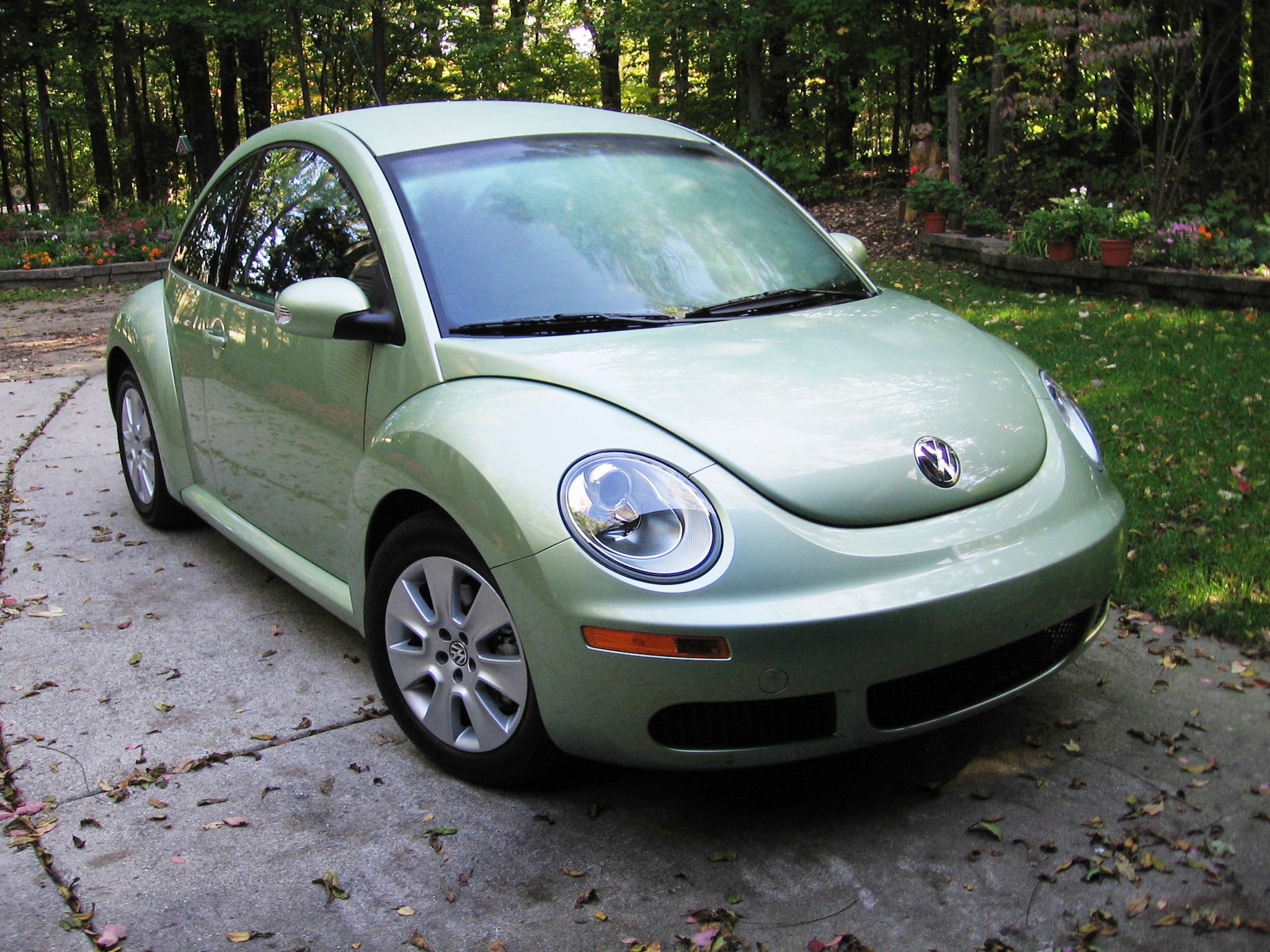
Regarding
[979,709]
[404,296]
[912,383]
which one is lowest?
[979,709]

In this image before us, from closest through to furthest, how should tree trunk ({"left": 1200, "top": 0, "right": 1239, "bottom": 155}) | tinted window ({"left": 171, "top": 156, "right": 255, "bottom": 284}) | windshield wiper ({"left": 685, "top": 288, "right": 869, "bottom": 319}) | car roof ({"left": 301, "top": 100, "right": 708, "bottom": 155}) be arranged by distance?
windshield wiper ({"left": 685, "top": 288, "right": 869, "bottom": 319}) → car roof ({"left": 301, "top": 100, "right": 708, "bottom": 155}) → tinted window ({"left": 171, "top": 156, "right": 255, "bottom": 284}) → tree trunk ({"left": 1200, "top": 0, "right": 1239, "bottom": 155})

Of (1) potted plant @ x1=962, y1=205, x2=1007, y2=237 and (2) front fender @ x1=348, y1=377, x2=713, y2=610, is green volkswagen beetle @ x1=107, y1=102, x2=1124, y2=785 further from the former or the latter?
(1) potted plant @ x1=962, y1=205, x2=1007, y2=237

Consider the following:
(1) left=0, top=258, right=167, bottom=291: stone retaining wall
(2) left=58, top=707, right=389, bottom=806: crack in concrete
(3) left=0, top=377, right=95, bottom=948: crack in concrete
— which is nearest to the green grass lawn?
(2) left=58, top=707, right=389, bottom=806: crack in concrete

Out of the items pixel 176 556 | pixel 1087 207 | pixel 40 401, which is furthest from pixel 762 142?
pixel 176 556

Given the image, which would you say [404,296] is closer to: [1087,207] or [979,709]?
[979,709]

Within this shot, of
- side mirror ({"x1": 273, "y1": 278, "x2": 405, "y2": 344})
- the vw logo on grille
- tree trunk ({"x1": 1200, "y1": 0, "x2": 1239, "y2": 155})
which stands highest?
tree trunk ({"x1": 1200, "y1": 0, "x2": 1239, "y2": 155})

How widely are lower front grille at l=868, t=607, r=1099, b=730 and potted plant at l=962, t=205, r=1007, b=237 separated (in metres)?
11.4

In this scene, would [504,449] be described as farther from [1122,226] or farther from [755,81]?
[755,81]

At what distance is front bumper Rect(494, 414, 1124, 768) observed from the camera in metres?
2.43

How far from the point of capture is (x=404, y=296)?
3135 mm

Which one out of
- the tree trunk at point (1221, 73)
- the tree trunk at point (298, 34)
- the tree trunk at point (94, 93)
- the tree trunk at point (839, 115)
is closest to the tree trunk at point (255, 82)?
the tree trunk at point (298, 34)

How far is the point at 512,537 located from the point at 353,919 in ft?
2.79

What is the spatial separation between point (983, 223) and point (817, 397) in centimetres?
1186

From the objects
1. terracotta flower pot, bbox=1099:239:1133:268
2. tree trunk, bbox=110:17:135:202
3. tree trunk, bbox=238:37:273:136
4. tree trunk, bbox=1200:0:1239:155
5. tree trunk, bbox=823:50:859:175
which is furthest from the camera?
tree trunk, bbox=110:17:135:202
